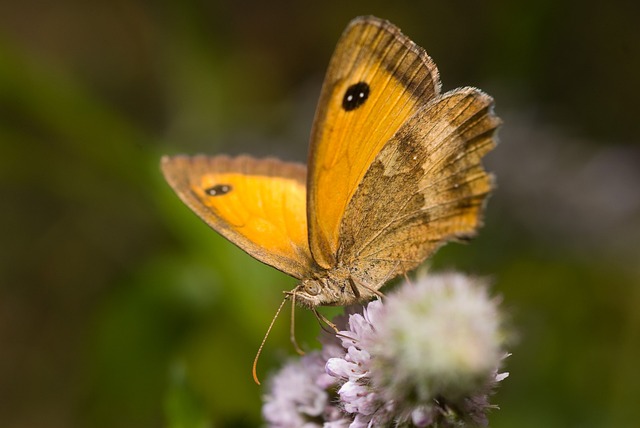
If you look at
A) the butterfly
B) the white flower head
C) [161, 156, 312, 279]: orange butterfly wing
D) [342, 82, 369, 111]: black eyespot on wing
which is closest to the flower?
the white flower head

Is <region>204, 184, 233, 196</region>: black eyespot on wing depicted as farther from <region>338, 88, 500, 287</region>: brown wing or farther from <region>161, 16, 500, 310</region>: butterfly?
<region>338, 88, 500, 287</region>: brown wing

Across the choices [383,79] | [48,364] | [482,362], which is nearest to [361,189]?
[383,79]

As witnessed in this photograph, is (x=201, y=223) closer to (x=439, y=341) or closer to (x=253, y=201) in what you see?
(x=253, y=201)

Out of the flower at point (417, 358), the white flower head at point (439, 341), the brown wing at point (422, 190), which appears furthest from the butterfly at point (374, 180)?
the white flower head at point (439, 341)

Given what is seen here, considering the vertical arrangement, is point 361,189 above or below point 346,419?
above

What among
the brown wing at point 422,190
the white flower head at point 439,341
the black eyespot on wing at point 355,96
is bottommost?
the white flower head at point 439,341

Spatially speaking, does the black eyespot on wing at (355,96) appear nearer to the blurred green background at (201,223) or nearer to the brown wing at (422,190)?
the brown wing at (422,190)

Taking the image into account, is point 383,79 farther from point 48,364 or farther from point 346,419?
point 48,364
